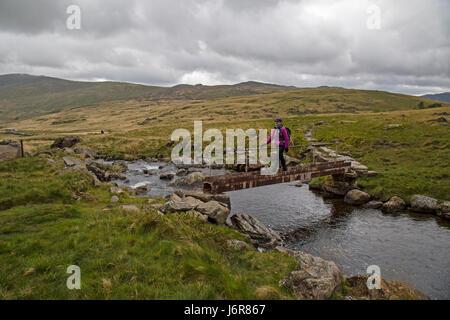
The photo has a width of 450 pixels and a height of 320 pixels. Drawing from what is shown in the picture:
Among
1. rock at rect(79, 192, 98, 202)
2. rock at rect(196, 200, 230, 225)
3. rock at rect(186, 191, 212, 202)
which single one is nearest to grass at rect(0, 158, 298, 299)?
rock at rect(196, 200, 230, 225)

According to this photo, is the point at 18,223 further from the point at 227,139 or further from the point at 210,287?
the point at 227,139

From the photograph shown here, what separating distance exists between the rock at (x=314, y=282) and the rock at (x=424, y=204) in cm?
1831

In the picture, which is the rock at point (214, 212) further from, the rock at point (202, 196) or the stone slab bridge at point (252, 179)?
the stone slab bridge at point (252, 179)

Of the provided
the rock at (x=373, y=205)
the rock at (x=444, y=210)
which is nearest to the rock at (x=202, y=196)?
the rock at (x=373, y=205)

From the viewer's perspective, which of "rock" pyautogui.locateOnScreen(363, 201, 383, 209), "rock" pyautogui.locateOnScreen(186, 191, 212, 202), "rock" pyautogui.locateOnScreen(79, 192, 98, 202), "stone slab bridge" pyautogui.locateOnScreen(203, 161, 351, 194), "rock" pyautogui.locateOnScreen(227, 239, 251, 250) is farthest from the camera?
"rock" pyautogui.locateOnScreen(363, 201, 383, 209)

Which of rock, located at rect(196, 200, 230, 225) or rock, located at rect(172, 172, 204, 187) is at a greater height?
rock, located at rect(196, 200, 230, 225)

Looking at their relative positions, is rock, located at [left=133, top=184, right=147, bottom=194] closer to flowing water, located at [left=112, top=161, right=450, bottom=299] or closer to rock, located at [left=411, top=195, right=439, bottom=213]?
flowing water, located at [left=112, top=161, right=450, bottom=299]

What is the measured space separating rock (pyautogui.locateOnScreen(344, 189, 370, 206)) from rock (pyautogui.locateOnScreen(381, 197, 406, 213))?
198 cm

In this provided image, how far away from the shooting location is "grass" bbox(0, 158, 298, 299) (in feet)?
24.6

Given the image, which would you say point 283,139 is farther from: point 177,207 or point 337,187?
point 337,187

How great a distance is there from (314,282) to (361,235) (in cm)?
1239

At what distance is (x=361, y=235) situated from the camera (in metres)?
19.6

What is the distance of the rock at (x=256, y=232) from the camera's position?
16.9 meters

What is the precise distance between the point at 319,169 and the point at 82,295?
947 inches
